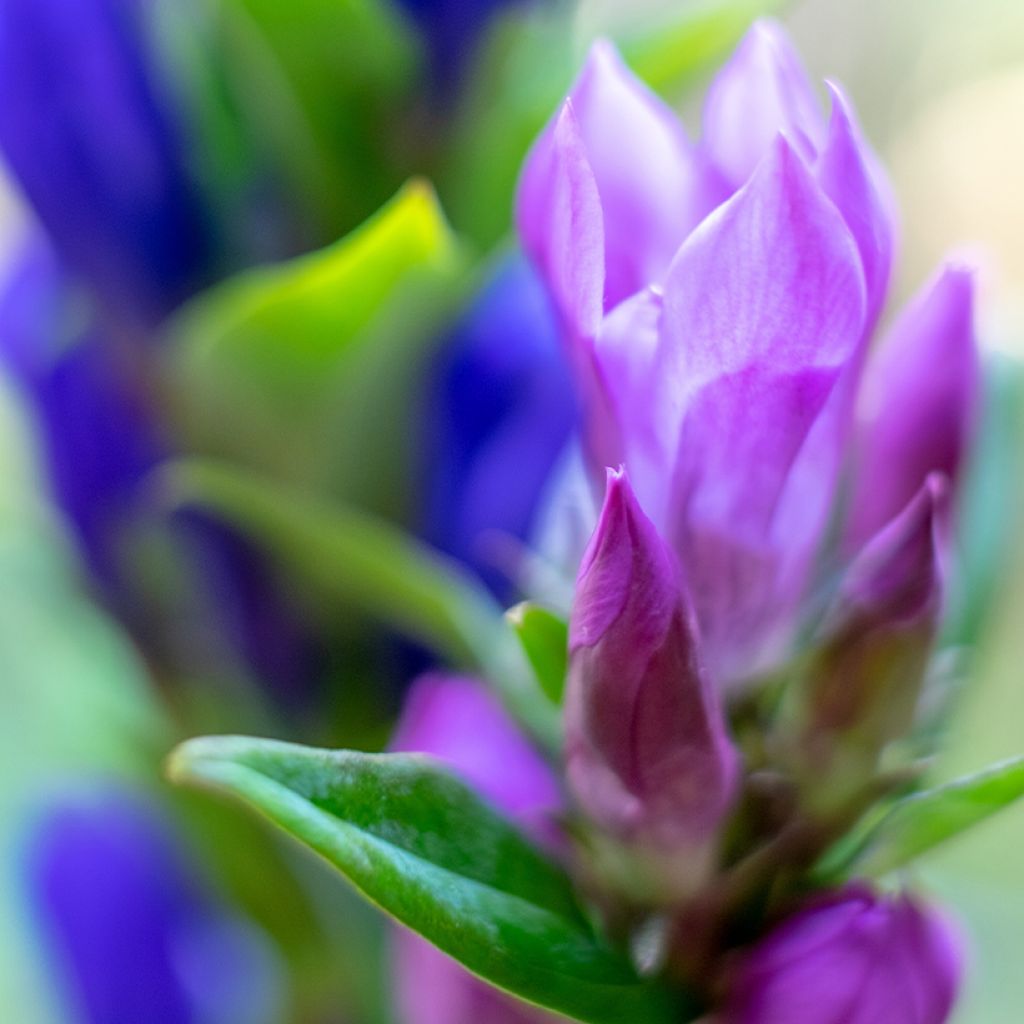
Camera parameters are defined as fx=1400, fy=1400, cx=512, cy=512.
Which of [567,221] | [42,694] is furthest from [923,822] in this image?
[42,694]

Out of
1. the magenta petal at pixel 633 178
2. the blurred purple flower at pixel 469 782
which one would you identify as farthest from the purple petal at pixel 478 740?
the magenta petal at pixel 633 178

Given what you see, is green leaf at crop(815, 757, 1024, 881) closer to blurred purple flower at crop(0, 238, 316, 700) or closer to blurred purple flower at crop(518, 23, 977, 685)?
blurred purple flower at crop(518, 23, 977, 685)

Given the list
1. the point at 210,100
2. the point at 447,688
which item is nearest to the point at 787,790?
the point at 447,688

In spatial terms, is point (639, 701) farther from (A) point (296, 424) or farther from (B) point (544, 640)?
(A) point (296, 424)

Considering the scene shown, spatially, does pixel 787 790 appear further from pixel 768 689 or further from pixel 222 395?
pixel 222 395

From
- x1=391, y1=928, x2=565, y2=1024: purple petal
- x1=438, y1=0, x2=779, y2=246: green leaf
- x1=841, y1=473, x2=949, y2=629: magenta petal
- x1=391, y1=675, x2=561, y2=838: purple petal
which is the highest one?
x1=438, y1=0, x2=779, y2=246: green leaf

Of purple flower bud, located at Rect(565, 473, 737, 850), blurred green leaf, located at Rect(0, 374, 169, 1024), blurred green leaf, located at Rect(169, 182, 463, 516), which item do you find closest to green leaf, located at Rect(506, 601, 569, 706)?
purple flower bud, located at Rect(565, 473, 737, 850)
